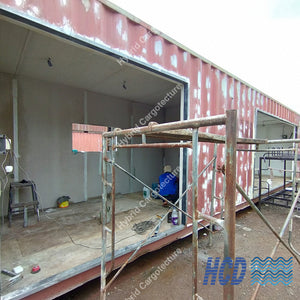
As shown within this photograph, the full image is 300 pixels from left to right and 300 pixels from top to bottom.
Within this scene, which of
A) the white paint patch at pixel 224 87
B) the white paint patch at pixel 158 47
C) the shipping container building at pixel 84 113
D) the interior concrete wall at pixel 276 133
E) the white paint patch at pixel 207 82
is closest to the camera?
the shipping container building at pixel 84 113

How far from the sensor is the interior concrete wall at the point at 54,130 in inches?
139

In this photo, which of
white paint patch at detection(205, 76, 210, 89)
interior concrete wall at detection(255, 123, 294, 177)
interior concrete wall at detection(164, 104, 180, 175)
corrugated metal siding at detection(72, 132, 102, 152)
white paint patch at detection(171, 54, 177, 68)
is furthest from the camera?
interior concrete wall at detection(255, 123, 294, 177)

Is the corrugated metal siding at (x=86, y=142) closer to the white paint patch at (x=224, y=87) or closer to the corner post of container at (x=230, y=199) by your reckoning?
the white paint patch at (x=224, y=87)

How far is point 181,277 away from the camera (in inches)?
83.7

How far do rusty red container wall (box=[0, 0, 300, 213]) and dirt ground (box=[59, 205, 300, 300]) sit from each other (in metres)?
0.79

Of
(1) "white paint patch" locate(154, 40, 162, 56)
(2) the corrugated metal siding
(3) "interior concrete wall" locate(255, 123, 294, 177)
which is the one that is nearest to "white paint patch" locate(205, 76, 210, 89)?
(1) "white paint patch" locate(154, 40, 162, 56)

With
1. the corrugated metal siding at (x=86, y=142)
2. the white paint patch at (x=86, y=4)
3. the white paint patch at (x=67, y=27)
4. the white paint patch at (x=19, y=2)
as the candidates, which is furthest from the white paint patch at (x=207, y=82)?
the corrugated metal siding at (x=86, y=142)

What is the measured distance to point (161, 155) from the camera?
6.25m

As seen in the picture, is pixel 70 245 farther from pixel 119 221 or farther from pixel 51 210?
pixel 51 210

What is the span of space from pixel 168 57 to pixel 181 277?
2.94 metres

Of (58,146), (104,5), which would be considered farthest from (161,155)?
(104,5)

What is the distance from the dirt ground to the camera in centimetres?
188

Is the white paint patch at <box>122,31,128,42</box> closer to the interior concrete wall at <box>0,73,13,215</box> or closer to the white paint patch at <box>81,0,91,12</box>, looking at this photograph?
the white paint patch at <box>81,0,91,12</box>

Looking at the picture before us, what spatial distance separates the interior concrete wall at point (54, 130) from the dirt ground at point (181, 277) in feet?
8.19
